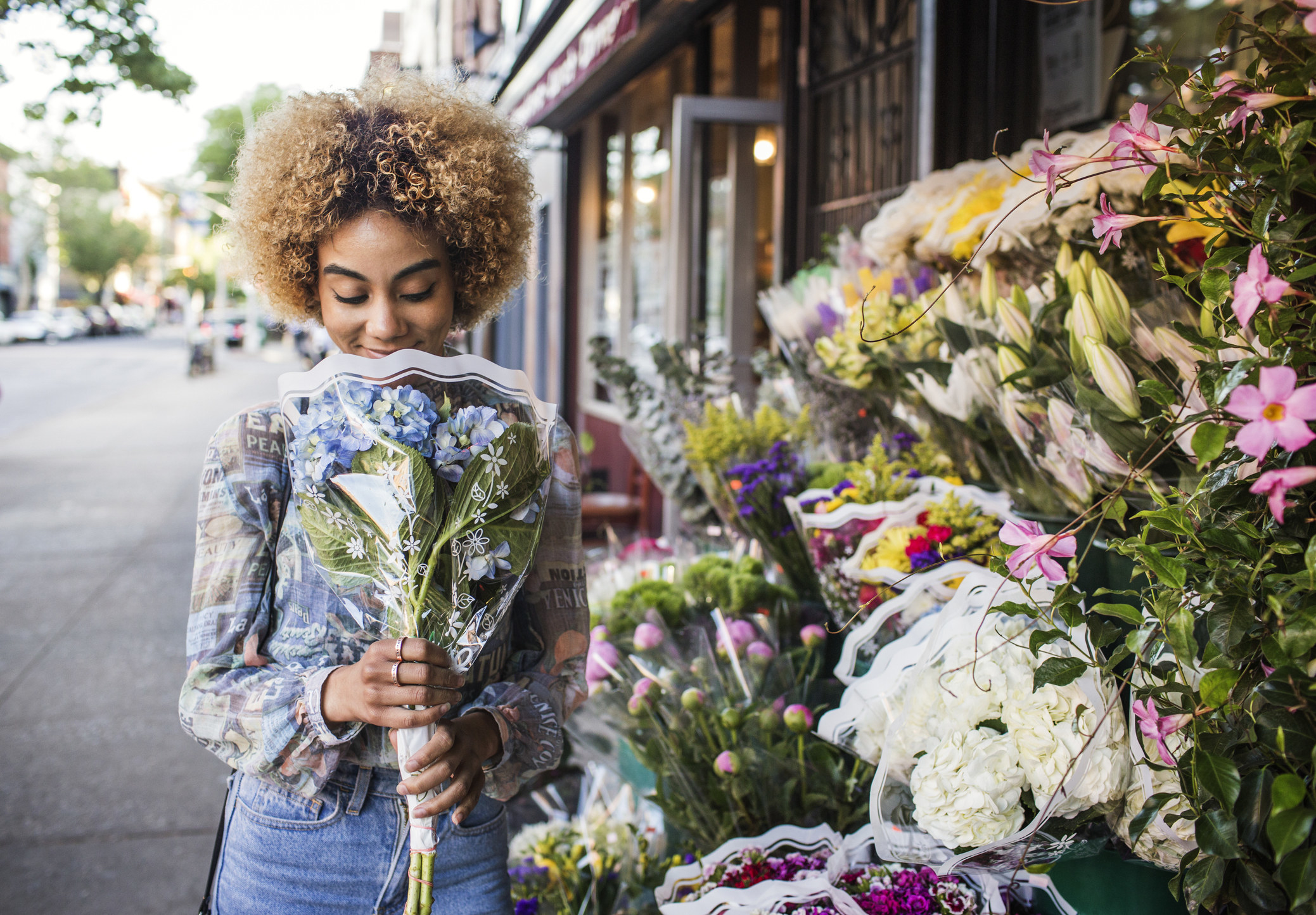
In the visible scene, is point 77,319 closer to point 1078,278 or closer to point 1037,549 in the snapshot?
point 1078,278

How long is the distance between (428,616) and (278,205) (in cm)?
62

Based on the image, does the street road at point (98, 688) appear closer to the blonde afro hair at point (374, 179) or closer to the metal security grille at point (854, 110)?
the blonde afro hair at point (374, 179)

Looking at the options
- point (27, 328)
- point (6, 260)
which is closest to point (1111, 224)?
point (27, 328)

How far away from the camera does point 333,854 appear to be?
139 centimetres

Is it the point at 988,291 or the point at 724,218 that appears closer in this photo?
the point at 988,291

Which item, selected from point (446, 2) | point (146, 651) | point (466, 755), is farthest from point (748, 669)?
point (446, 2)

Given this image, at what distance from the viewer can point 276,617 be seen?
140cm

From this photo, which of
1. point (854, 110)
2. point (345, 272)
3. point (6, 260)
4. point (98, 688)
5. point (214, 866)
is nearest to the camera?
point (345, 272)

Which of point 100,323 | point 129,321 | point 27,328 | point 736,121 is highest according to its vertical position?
point 129,321

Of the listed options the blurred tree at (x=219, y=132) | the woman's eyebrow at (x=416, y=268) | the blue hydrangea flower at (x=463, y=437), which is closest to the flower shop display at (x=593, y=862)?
the blue hydrangea flower at (x=463, y=437)

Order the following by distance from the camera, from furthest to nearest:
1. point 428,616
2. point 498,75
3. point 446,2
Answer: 1. point 446,2
2. point 498,75
3. point 428,616

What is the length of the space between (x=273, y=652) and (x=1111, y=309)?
1180 millimetres

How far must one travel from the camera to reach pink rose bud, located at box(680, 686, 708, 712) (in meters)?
1.79

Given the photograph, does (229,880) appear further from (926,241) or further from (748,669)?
(926,241)
